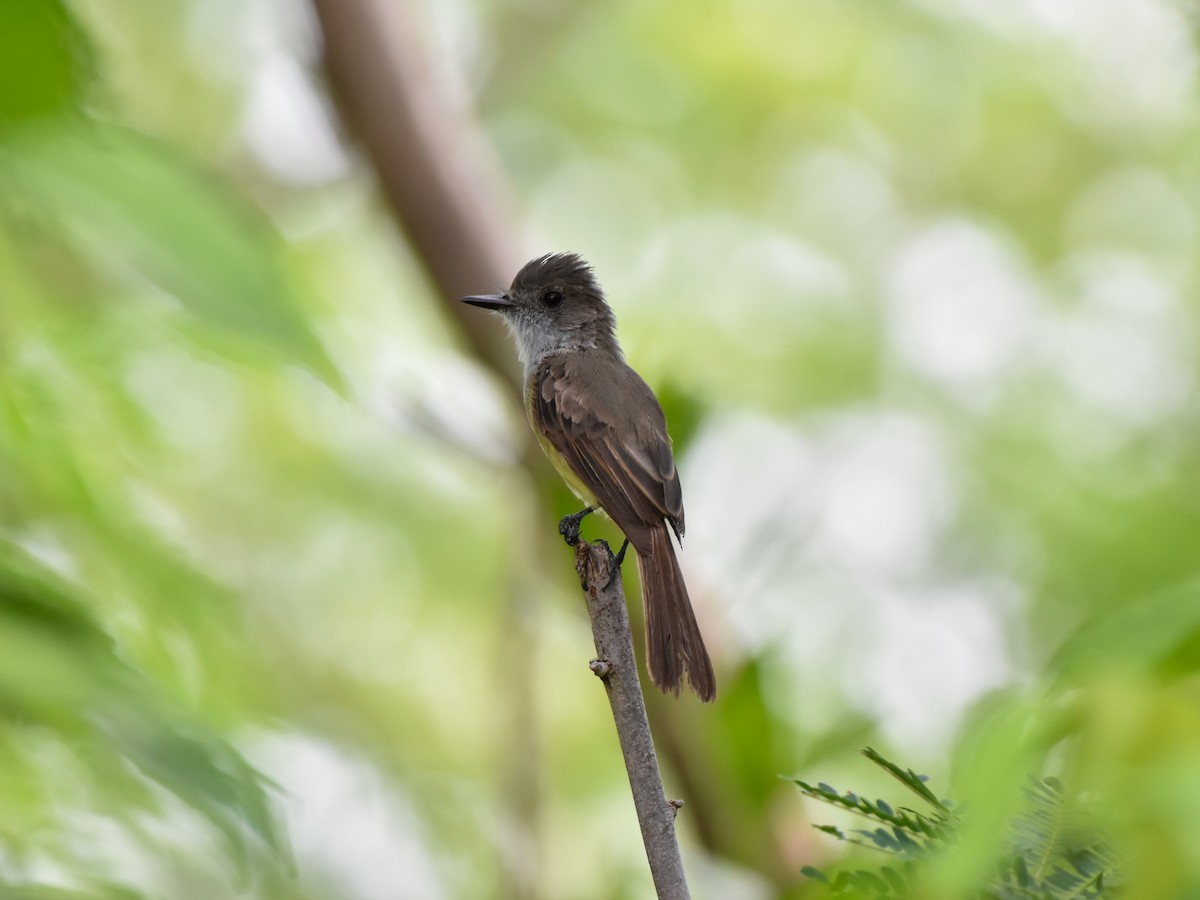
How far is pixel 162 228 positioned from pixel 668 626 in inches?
68.2

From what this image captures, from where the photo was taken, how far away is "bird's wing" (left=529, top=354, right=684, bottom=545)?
2.77m

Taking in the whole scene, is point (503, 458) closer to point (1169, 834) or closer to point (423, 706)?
point (1169, 834)

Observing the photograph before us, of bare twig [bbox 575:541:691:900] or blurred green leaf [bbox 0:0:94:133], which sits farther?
bare twig [bbox 575:541:691:900]

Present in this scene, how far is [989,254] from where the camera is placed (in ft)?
23.2

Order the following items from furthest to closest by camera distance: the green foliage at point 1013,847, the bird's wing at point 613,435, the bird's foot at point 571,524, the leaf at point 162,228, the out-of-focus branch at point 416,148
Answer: the out-of-focus branch at point 416,148, the bird's wing at point 613,435, the bird's foot at point 571,524, the green foliage at point 1013,847, the leaf at point 162,228

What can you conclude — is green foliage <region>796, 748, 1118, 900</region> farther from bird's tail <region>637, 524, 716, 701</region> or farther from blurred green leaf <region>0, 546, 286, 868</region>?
bird's tail <region>637, 524, 716, 701</region>

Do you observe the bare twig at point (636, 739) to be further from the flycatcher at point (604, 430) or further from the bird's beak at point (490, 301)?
the bird's beak at point (490, 301)

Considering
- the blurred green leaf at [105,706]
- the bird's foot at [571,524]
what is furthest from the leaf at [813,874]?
the bird's foot at [571,524]

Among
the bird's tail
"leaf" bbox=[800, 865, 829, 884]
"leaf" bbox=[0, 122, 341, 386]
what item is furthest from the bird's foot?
"leaf" bbox=[0, 122, 341, 386]

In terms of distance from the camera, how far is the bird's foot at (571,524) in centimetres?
254

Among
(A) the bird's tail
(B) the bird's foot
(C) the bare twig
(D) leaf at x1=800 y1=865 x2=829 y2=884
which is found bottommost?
(D) leaf at x1=800 y1=865 x2=829 y2=884

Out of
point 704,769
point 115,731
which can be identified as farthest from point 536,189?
point 115,731

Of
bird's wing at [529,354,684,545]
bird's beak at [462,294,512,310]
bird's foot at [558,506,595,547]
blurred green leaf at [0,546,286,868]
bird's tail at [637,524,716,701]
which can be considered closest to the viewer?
blurred green leaf at [0,546,286,868]

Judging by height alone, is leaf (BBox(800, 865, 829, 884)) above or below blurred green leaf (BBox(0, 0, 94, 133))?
below
